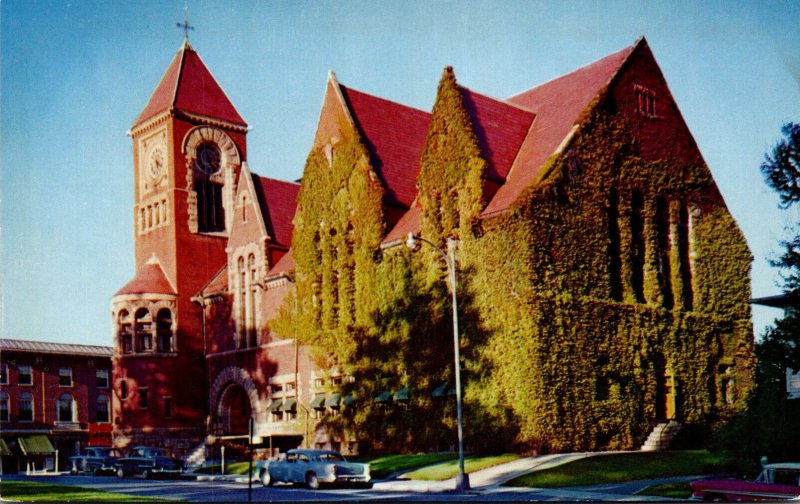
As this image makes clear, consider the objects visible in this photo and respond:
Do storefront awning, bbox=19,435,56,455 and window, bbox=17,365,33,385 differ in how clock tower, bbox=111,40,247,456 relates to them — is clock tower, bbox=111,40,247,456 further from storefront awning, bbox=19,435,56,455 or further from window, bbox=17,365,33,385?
window, bbox=17,365,33,385

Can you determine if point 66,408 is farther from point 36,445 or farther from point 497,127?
point 497,127

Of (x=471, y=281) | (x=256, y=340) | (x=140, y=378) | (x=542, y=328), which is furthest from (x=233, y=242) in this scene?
(x=542, y=328)

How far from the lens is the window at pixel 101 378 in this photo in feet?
262

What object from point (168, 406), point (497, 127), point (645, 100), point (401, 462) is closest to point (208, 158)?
point (168, 406)

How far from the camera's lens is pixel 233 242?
57969 millimetres

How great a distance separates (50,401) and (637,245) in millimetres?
51222

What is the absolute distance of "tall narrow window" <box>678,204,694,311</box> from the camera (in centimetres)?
4384

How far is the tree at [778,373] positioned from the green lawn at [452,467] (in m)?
Result: 9.67

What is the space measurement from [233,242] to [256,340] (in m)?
6.55

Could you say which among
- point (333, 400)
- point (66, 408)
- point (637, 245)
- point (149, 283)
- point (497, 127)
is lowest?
point (66, 408)

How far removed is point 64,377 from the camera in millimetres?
77188

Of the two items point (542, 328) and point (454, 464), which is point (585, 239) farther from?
point (454, 464)

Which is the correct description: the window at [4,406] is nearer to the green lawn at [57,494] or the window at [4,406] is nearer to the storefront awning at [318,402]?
the storefront awning at [318,402]

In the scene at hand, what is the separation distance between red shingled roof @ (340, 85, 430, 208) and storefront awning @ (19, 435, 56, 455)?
129ft
